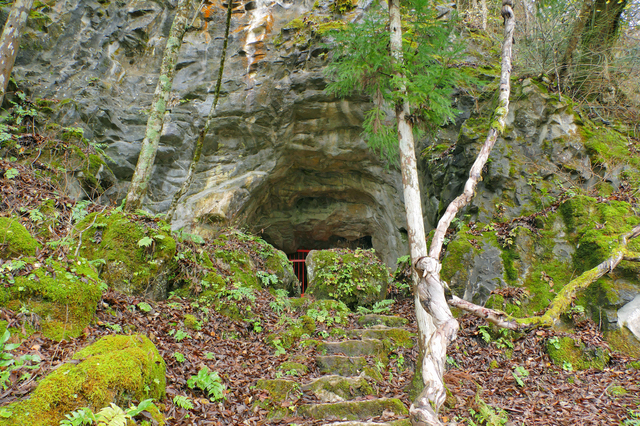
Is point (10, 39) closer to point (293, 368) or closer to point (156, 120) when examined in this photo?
point (156, 120)

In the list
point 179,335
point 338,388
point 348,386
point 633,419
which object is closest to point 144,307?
point 179,335

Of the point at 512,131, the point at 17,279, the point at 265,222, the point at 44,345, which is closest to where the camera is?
the point at 44,345

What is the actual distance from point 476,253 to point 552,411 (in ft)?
10.8

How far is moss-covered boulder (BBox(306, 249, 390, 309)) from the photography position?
26.6 ft

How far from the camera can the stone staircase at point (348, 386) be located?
3.77 metres

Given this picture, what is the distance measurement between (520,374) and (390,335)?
1.89 m

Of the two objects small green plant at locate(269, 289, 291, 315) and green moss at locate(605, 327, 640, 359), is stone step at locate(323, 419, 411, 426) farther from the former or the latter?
green moss at locate(605, 327, 640, 359)

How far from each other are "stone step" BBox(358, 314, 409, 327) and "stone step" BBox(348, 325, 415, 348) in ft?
1.72

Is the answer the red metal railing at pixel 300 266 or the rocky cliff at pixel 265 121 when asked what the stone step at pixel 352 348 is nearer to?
the rocky cliff at pixel 265 121

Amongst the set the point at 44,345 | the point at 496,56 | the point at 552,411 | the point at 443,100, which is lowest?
the point at 552,411

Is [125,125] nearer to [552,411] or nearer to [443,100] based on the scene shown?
[443,100]

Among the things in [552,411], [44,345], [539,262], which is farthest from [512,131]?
[44,345]

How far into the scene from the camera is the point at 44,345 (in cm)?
313

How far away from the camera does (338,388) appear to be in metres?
4.25
